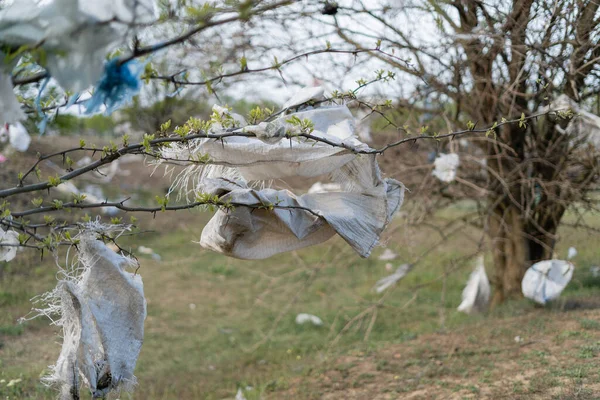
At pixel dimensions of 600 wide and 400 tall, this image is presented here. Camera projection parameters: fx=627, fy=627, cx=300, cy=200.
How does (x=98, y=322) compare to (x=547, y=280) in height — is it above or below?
above

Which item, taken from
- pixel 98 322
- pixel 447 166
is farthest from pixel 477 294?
pixel 98 322

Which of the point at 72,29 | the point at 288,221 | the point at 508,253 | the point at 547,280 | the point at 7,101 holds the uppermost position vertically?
the point at 72,29

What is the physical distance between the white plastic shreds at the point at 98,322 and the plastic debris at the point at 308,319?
3683mm

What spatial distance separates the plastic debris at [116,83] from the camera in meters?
1.75

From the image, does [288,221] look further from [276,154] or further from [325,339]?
[325,339]

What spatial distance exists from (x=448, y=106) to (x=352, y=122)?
336 cm

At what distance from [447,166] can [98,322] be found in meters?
3.09

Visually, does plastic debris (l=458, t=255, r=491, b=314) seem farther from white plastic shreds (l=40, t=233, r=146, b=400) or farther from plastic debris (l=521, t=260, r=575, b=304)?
white plastic shreds (l=40, t=233, r=146, b=400)

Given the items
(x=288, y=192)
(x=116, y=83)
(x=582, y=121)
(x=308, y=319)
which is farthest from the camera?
(x=308, y=319)

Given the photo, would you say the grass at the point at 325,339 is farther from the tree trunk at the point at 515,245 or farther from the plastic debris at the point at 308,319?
the tree trunk at the point at 515,245

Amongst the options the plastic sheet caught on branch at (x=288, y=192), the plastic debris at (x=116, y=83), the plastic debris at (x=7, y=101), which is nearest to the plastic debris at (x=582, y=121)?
the plastic sheet caught on branch at (x=288, y=192)

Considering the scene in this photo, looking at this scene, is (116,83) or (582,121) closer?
(116,83)

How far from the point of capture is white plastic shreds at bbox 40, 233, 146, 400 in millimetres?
2336

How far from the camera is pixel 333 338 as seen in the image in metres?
5.67
